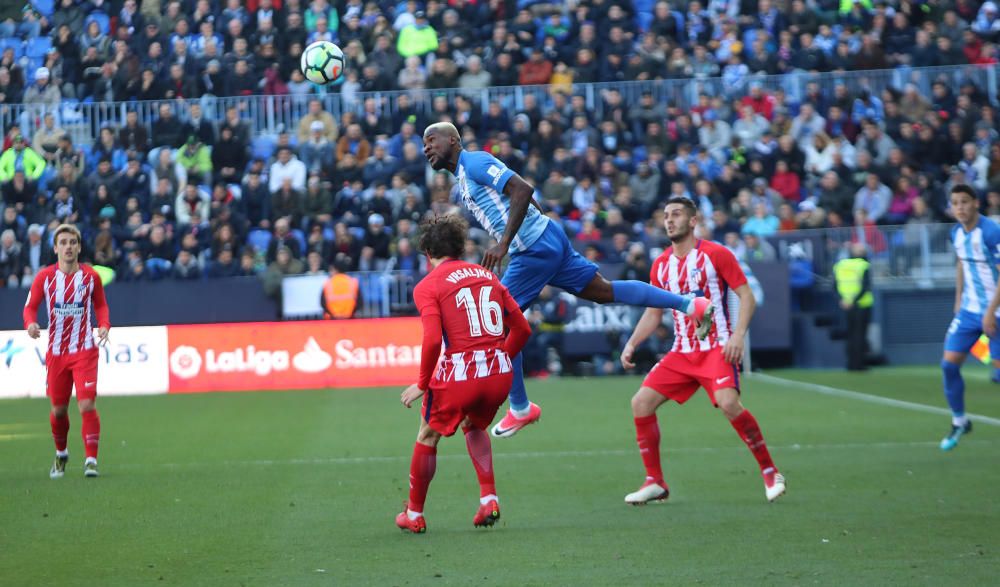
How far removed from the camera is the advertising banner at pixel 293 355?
21281 millimetres

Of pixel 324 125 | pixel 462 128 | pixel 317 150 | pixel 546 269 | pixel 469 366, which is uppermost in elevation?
pixel 324 125

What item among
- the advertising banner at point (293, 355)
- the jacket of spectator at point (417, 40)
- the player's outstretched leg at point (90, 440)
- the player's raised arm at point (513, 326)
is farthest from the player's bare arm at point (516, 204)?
the jacket of spectator at point (417, 40)

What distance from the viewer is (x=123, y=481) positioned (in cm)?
1102

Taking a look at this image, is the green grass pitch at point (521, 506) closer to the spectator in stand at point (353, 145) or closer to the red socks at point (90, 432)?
the red socks at point (90, 432)

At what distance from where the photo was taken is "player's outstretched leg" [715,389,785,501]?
9.14m

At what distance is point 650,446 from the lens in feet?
30.8

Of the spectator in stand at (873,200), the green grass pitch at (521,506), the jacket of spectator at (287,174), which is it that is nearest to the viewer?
the green grass pitch at (521,506)

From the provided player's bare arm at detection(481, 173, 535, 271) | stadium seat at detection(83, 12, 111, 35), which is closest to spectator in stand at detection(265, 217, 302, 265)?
stadium seat at detection(83, 12, 111, 35)

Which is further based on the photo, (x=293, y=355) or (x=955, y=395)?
(x=293, y=355)

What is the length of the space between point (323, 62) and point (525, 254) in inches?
297

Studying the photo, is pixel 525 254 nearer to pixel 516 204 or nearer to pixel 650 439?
pixel 516 204

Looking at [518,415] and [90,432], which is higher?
[518,415]

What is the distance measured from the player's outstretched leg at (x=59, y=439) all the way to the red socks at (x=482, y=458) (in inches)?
182

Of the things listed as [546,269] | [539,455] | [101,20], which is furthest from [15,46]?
[546,269]
